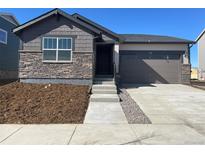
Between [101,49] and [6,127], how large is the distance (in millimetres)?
12326

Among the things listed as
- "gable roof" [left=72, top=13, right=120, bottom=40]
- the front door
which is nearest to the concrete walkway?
the front door

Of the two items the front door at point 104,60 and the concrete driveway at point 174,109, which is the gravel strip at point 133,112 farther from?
the front door at point 104,60

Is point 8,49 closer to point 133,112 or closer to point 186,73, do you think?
point 186,73

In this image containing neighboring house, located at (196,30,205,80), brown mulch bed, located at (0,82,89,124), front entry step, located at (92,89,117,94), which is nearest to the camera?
brown mulch bed, located at (0,82,89,124)

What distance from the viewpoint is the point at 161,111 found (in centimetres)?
896

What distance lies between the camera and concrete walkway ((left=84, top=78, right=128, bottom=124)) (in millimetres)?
7616

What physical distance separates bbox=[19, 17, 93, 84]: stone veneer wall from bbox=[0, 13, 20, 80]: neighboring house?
6699 millimetres

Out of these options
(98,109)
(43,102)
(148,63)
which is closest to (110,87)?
(98,109)

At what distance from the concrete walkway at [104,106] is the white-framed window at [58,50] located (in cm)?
246

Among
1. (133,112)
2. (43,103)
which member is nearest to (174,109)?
(133,112)

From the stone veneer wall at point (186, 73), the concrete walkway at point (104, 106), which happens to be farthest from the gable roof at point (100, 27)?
the stone veneer wall at point (186, 73)

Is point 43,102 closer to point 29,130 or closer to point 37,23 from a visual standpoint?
point 29,130

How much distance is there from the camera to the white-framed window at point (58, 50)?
525 inches

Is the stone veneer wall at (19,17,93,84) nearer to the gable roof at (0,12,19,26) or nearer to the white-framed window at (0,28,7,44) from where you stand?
the white-framed window at (0,28,7,44)
